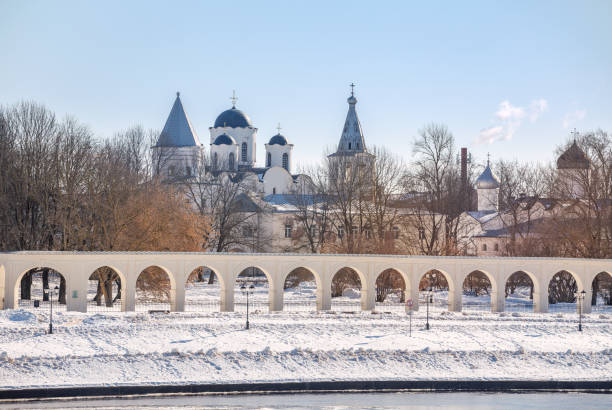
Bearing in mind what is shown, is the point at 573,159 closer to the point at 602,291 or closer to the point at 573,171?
the point at 573,171

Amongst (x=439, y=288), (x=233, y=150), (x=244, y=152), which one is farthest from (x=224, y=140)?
(x=439, y=288)

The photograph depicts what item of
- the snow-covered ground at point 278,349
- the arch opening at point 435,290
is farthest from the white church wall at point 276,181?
the snow-covered ground at point 278,349

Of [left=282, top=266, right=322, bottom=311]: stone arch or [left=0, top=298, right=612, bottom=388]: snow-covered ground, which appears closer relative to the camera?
[left=0, top=298, right=612, bottom=388]: snow-covered ground

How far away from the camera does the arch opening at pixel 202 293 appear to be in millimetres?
52438

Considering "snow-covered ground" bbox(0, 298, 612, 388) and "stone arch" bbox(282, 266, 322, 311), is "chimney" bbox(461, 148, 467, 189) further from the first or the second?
"snow-covered ground" bbox(0, 298, 612, 388)

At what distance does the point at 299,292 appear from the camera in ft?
208

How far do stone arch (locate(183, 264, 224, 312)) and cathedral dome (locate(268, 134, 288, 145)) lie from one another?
77.7ft

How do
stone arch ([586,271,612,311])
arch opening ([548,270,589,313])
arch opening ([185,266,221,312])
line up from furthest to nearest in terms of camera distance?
arch opening ([548,270,589,313])
stone arch ([586,271,612,311])
arch opening ([185,266,221,312])

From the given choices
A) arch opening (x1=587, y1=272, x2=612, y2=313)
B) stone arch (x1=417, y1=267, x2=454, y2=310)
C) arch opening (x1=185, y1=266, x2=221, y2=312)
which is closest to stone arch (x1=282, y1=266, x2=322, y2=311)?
arch opening (x1=185, y1=266, x2=221, y2=312)

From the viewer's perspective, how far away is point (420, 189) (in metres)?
65.6

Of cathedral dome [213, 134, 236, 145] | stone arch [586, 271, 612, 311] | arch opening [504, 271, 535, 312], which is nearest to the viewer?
arch opening [504, 271, 535, 312]

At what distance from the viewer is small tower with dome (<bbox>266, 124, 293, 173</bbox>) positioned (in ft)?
320

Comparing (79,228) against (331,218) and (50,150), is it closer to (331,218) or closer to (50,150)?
(50,150)

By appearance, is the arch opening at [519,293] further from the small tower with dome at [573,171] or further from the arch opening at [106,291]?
the arch opening at [106,291]
